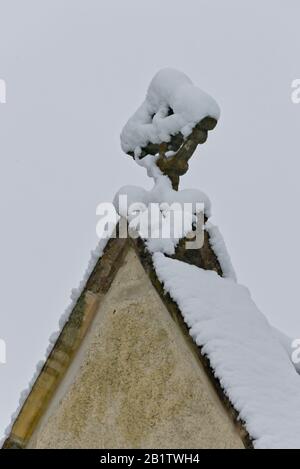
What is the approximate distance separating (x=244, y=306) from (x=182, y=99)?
145cm

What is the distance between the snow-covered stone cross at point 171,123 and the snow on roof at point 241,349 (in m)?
0.80

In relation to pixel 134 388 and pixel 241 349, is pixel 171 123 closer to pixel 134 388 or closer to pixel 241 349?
pixel 241 349

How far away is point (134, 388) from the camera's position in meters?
6.92

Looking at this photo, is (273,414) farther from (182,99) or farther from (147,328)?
(182,99)

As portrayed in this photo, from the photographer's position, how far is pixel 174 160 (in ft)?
25.2

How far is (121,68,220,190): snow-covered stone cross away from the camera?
25.1ft

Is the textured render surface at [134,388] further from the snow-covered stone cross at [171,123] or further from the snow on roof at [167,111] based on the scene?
the snow on roof at [167,111]

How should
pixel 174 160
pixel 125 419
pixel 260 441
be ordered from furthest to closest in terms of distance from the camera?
pixel 174 160, pixel 125 419, pixel 260 441

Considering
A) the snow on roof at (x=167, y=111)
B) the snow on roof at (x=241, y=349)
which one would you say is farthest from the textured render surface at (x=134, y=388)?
the snow on roof at (x=167, y=111)

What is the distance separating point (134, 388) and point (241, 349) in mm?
667

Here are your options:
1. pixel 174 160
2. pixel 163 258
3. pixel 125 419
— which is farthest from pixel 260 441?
pixel 174 160

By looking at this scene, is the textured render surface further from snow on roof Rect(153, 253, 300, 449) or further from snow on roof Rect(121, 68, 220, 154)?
snow on roof Rect(121, 68, 220, 154)

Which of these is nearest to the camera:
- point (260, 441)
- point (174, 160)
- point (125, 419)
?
point (260, 441)

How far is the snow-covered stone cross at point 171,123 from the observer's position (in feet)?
25.1
